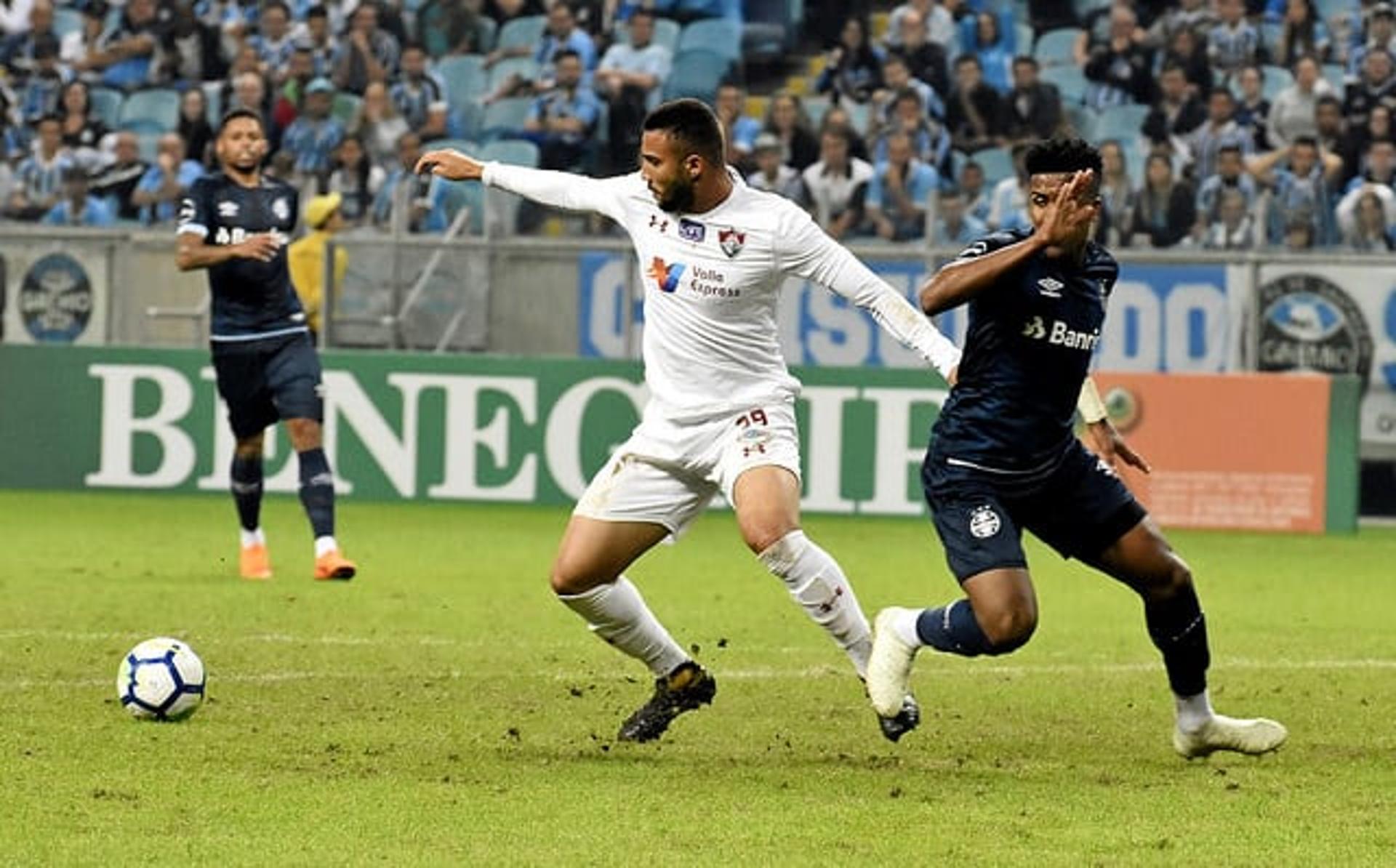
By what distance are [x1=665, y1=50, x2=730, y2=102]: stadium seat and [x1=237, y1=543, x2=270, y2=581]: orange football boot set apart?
1081 cm

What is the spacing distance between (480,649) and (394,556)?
4599mm

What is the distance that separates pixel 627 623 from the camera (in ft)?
28.6

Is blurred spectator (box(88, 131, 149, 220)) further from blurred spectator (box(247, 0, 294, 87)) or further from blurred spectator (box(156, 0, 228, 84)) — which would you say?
blurred spectator (box(156, 0, 228, 84))

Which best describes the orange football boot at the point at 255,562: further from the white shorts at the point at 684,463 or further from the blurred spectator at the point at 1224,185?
the blurred spectator at the point at 1224,185

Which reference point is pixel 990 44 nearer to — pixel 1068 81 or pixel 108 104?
pixel 1068 81

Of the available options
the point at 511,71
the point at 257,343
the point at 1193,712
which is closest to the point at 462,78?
the point at 511,71

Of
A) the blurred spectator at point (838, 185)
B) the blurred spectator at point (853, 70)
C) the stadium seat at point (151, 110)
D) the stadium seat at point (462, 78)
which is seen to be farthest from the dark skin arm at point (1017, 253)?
the stadium seat at point (151, 110)

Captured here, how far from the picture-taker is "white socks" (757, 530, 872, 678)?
845cm

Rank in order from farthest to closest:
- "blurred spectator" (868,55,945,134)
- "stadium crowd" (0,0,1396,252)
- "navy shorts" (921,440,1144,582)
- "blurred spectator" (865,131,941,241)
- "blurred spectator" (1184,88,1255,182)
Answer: "blurred spectator" (868,55,945,134) → "blurred spectator" (1184,88,1255,182) → "stadium crowd" (0,0,1396,252) → "blurred spectator" (865,131,941,241) → "navy shorts" (921,440,1144,582)

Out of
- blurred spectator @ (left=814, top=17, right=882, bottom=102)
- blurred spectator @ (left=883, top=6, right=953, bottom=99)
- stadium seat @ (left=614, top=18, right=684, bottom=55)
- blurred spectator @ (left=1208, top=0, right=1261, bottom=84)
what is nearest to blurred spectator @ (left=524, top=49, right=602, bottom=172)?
stadium seat @ (left=614, top=18, right=684, bottom=55)

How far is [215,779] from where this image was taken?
7.67 metres

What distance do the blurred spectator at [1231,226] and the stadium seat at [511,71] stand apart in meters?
7.13

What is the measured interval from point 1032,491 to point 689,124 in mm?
1524

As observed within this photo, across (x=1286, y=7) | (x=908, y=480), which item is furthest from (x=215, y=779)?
(x=1286, y=7)
